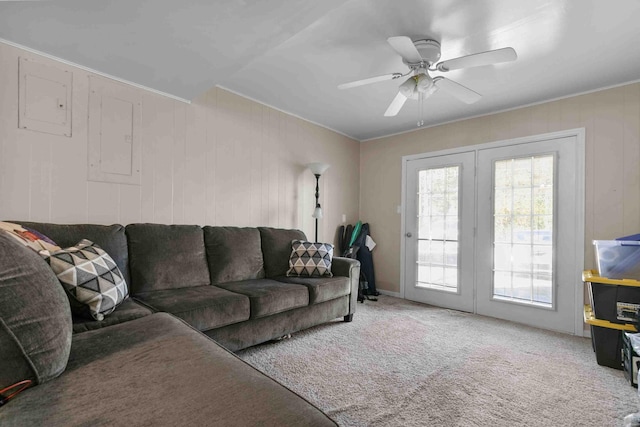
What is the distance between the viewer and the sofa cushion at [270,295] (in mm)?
2268

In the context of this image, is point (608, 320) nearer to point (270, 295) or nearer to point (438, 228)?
point (438, 228)

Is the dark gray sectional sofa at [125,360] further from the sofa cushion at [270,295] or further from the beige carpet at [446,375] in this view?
the beige carpet at [446,375]

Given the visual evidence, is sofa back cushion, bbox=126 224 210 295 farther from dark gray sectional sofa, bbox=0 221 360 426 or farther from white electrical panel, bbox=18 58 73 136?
white electrical panel, bbox=18 58 73 136

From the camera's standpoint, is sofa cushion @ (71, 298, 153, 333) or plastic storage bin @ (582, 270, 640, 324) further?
plastic storage bin @ (582, 270, 640, 324)

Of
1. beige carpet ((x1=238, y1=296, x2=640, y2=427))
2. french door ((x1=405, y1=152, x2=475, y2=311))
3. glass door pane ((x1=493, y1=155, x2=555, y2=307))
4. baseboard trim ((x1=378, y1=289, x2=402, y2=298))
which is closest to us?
beige carpet ((x1=238, y1=296, x2=640, y2=427))

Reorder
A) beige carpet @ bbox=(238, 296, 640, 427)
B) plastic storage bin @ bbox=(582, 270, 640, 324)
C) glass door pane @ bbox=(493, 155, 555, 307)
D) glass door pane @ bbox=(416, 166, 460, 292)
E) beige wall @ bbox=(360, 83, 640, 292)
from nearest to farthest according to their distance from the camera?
1. beige carpet @ bbox=(238, 296, 640, 427)
2. plastic storage bin @ bbox=(582, 270, 640, 324)
3. beige wall @ bbox=(360, 83, 640, 292)
4. glass door pane @ bbox=(493, 155, 555, 307)
5. glass door pane @ bbox=(416, 166, 460, 292)

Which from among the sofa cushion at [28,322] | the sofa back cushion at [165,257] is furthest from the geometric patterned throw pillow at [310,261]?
the sofa cushion at [28,322]

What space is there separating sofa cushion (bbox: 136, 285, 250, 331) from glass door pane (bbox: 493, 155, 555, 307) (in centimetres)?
295

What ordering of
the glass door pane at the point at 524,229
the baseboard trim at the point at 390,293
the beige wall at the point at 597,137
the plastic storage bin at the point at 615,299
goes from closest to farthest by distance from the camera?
the plastic storage bin at the point at 615,299
the beige wall at the point at 597,137
the glass door pane at the point at 524,229
the baseboard trim at the point at 390,293

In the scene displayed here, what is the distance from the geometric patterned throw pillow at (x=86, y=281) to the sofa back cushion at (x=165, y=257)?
0.51 m

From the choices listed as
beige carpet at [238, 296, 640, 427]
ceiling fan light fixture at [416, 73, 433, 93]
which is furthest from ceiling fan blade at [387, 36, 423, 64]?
beige carpet at [238, 296, 640, 427]

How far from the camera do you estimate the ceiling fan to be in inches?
73.3

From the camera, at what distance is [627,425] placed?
58.9 inches

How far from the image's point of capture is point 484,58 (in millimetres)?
1912
